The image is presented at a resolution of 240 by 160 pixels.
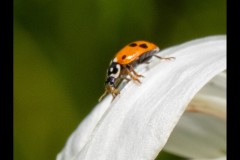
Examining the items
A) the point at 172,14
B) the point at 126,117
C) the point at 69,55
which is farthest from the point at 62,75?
the point at 126,117

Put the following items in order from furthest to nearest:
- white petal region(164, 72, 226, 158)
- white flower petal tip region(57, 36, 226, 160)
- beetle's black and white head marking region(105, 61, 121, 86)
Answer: white petal region(164, 72, 226, 158)
beetle's black and white head marking region(105, 61, 121, 86)
white flower petal tip region(57, 36, 226, 160)

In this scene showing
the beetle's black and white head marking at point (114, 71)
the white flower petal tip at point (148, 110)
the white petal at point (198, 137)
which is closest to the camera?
the white flower petal tip at point (148, 110)

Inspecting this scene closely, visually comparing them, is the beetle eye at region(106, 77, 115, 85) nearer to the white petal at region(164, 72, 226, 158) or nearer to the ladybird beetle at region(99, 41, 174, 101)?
the ladybird beetle at region(99, 41, 174, 101)

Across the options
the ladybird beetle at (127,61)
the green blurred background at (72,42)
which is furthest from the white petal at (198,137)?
the ladybird beetle at (127,61)

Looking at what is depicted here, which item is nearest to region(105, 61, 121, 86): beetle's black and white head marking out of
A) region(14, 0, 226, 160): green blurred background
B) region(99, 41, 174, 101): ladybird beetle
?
region(99, 41, 174, 101): ladybird beetle

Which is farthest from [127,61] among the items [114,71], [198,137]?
[198,137]

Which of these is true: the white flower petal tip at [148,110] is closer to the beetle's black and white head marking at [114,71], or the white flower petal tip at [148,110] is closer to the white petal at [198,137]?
the beetle's black and white head marking at [114,71]
